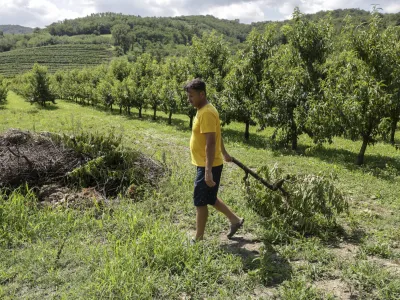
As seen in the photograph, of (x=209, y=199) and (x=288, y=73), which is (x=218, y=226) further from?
(x=288, y=73)

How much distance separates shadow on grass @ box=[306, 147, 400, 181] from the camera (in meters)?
9.03

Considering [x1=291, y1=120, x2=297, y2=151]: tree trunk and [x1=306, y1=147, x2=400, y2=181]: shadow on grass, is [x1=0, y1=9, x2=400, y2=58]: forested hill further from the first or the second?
[x1=306, y1=147, x2=400, y2=181]: shadow on grass

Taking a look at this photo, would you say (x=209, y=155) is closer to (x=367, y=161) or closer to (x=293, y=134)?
(x=367, y=161)

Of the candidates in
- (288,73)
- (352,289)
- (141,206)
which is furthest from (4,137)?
(288,73)

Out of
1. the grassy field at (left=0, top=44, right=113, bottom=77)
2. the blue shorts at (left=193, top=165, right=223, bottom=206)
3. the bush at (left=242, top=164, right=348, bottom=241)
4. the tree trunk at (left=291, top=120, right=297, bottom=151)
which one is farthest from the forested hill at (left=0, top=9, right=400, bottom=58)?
the blue shorts at (left=193, top=165, right=223, bottom=206)

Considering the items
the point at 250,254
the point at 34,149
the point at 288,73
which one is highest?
the point at 288,73

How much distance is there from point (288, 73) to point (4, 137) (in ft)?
36.8

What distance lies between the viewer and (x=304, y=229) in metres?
4.98

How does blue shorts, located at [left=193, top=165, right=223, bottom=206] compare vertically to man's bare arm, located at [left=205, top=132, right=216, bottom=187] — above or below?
below

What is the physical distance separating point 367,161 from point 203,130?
30.1ft

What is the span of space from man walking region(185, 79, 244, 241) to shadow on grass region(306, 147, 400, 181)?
6.51 metres

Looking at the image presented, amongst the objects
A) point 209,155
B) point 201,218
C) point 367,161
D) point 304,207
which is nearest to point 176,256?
point 201,218

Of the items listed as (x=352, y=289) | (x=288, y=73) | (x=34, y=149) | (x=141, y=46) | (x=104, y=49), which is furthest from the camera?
(x=141, y=46)

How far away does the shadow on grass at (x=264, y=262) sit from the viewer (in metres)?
3.79
